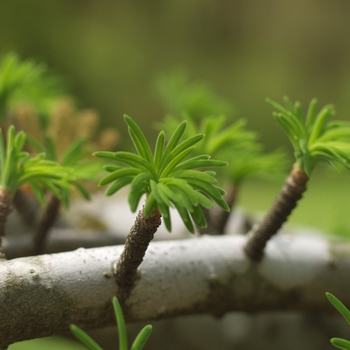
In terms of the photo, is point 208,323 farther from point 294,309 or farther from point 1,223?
point 1,223

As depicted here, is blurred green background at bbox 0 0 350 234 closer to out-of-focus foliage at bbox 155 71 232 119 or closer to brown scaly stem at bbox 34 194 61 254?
out-of-focus foliage at bbox 155 71 232 119

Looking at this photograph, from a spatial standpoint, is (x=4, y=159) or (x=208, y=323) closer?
(x=4, y=159)

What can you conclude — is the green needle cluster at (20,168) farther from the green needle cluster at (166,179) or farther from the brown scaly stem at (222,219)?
the brown scaly stem at (222,219)

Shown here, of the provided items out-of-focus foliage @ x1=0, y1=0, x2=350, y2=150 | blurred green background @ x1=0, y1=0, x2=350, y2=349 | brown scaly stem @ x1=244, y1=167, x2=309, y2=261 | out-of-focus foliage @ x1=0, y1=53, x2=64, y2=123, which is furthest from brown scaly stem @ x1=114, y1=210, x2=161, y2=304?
out-of-focus foliage @ x1=0, y1=0, x2=350, y2=150

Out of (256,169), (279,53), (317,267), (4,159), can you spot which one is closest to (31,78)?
(4,159)

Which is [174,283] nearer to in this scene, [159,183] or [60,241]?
[159,183]

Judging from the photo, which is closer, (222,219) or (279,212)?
(279,212)

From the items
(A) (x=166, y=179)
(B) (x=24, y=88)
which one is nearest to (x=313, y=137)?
(A) (x=166, y=179)
